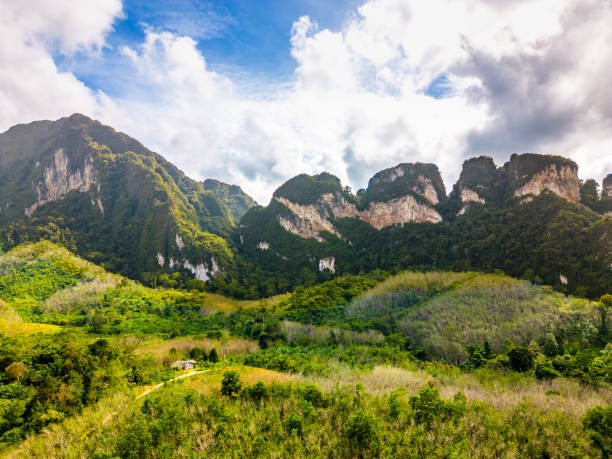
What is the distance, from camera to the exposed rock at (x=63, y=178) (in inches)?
5948

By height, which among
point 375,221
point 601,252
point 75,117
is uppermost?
point 75,117

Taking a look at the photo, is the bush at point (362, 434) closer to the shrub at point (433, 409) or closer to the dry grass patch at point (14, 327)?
the shrub at point (433, 409)

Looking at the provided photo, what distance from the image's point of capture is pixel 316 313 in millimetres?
64500

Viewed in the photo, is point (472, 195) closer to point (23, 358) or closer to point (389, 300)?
point (389, 300)

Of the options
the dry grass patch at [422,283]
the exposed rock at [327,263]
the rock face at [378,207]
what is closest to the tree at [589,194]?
the rock face at [378,207]

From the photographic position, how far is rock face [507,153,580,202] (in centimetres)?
9806

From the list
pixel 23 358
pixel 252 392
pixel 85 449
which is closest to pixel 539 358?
pixel 252 392

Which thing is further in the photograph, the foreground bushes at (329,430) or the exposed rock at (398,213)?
the exposed rock at (398,213)

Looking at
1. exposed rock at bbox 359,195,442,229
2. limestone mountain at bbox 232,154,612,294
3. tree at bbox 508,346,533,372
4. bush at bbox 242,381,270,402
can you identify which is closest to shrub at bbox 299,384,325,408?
bush at bbox 242,381,270,402

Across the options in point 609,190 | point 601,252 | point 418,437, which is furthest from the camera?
point 609,190

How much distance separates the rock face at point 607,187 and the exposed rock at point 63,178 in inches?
9951

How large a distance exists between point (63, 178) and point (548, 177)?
246659mm

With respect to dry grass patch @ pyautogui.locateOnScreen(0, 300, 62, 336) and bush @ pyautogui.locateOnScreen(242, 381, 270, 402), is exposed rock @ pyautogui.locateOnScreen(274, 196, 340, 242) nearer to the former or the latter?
dry grass patch @ pyautogui.locateOnScreen(0, 300, 62, 336)

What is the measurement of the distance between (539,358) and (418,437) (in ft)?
110
